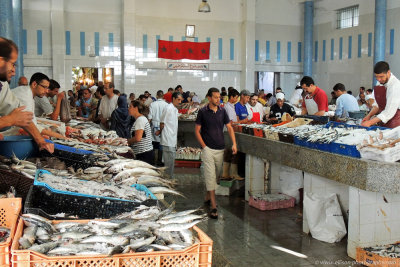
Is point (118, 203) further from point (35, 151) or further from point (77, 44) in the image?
point (77, 44)

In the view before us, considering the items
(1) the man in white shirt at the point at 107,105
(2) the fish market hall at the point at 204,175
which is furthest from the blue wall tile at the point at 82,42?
(1) the man in white shirt at the point at 107,105

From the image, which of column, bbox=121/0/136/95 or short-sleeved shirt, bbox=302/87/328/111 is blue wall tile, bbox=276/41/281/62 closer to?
column, bbox=121/0/136/95

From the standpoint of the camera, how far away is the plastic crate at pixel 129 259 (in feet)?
7.29

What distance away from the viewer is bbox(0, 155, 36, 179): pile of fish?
374 cm

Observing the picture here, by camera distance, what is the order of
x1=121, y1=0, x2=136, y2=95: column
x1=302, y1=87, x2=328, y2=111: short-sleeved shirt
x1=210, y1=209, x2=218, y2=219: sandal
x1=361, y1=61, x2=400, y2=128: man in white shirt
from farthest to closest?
x1=121, y1=0, x2=136, y2=95: column, x1=302, y1=87, x2=328, y2=111: short-sleeved shirt, x1=210, y1=209, x2=218, y2=219: sandal, x1=361, y1=61, x2=400, y2=128: man in white shirt

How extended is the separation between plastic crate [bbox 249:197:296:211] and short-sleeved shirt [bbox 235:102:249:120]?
94.7 inches

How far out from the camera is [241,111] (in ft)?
30.7

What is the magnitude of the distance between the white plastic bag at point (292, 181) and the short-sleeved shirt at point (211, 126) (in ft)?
4.53

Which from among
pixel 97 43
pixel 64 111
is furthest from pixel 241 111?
pixel 97 43

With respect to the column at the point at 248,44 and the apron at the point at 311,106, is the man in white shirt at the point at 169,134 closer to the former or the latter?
the apron at the point at 311,106

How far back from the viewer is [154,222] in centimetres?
277

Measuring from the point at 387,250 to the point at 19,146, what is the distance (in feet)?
13.8

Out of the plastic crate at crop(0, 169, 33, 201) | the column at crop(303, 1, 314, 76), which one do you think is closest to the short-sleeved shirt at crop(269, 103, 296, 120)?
the plastic crate at crop(0, 169, 33, 201)

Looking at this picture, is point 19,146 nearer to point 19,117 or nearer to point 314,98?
point 19,117
